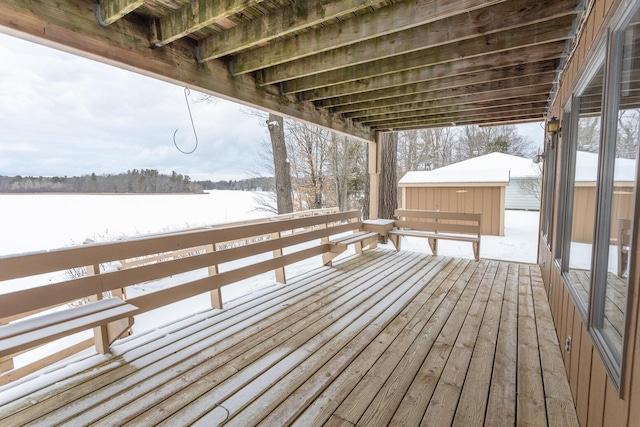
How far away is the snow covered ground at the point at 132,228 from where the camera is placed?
454 centimetres

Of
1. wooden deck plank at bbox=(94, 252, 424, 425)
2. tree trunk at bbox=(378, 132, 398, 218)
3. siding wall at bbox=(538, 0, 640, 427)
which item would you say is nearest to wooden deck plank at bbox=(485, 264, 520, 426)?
siding wall at bbox=(538, 0, 640, 427)

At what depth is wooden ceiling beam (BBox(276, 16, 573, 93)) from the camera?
2355mm

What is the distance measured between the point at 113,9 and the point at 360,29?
1760 millimetres

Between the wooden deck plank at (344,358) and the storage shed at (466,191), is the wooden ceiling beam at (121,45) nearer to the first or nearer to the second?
the wooden deck plank at (344,358)

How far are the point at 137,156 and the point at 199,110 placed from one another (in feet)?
8.04

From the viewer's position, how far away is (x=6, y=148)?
568cm

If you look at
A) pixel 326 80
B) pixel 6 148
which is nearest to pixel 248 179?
pixel 6 148

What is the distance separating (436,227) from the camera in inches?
207

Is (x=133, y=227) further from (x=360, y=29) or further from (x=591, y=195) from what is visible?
(x=591, y=195)

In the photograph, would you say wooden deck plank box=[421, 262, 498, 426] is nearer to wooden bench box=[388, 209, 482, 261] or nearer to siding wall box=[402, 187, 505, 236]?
wooden bench box=[388, 209, 482, 261]

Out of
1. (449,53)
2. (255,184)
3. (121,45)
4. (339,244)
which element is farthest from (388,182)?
(255,184)

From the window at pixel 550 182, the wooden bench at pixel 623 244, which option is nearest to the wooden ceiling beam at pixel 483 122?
the window at pixel 550 182

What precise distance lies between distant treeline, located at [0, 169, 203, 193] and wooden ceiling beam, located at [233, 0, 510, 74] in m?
5.10

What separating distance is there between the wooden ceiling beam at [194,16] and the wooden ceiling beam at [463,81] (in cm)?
230
